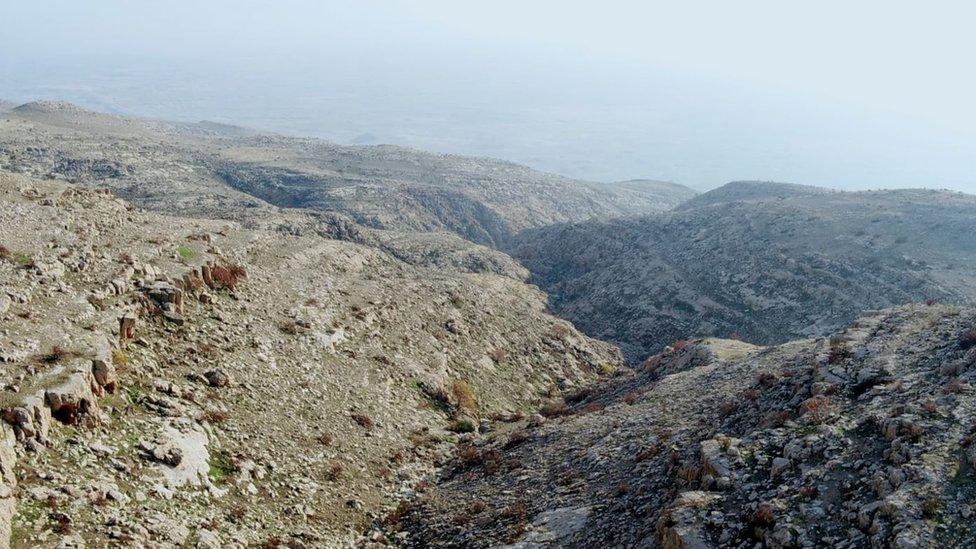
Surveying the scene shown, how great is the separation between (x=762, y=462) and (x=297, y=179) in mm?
70618

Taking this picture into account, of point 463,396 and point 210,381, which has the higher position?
point 210,381

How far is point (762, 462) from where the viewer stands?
1298 cm

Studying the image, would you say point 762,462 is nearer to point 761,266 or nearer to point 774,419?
point 774,419

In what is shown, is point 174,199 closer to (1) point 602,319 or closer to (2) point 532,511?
(1) point 602,319

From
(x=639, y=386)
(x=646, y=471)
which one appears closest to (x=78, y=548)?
(x=646, y=471)

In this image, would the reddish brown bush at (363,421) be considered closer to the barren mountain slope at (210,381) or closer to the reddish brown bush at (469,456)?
the barren mountain slope at (210,381)

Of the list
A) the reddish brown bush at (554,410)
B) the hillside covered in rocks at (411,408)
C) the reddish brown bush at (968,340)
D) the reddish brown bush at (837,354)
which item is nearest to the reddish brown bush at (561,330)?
the hillside covered in rocks at (411,408)

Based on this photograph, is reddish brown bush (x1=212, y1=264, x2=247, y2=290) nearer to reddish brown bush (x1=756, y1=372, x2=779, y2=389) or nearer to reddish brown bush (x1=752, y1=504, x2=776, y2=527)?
reddish brown bush (x1=756, y1=372, x2=779, y2=389)

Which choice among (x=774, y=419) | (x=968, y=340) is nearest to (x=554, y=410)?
(x=774, y=419)

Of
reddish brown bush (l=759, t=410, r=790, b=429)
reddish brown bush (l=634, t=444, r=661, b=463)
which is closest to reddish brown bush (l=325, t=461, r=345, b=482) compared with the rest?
reddish brown bush (l=634, t=444, r=661, b=463)

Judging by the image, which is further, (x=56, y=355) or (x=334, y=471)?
(x=334, y=471)

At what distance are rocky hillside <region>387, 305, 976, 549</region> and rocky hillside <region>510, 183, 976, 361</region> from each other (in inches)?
807

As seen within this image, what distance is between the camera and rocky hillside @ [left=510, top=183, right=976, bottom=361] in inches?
1652

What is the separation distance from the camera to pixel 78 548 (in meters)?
10.5
